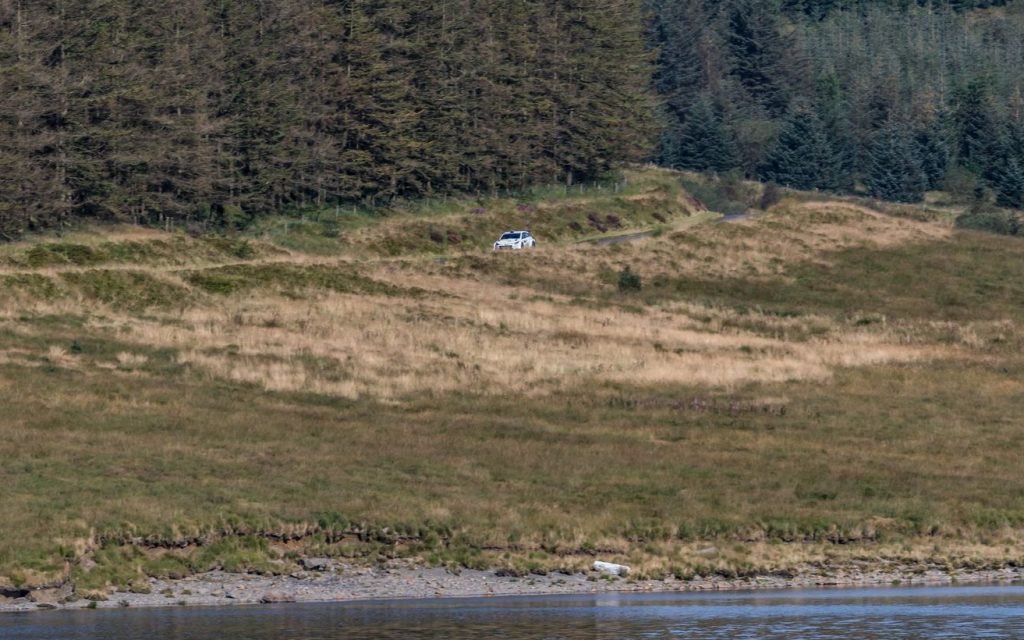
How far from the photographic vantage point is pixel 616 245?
105 metres

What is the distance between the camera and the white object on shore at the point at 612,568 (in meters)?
34.2

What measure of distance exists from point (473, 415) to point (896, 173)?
130 metres

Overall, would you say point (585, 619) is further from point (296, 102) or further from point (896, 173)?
point (896, 173)

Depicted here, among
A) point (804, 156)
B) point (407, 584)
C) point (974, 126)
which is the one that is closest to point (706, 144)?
point (804, 156)

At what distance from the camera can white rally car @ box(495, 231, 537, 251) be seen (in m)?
101

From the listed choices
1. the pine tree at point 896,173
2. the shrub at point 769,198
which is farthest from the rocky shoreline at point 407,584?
the pine tree at point 896,173

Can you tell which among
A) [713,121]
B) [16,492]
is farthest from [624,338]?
[713,121]

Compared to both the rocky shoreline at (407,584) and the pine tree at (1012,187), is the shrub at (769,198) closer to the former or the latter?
the pine tree at (1012,187)

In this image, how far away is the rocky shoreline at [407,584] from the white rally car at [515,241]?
66.2 meters

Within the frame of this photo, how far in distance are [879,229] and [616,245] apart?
2532cm

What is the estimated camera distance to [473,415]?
49.8m

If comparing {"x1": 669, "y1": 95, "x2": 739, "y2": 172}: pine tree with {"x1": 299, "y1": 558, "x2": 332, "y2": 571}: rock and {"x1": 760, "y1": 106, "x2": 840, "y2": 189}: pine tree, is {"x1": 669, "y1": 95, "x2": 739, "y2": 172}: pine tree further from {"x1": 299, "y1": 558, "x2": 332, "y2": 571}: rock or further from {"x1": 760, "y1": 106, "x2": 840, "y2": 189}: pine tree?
{"x1": 299, "y1": 558, "x2": 332, "y2": 571}: rock

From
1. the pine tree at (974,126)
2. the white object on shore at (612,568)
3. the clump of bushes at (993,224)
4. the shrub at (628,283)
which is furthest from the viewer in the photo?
the pine tree at (974,126)

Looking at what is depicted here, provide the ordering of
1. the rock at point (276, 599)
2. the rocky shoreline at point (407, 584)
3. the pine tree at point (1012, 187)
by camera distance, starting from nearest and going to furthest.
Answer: the rocky shoreline at point (407, 584) → the rock at point (276, 599) → the pine tree at point (1012, 187)
